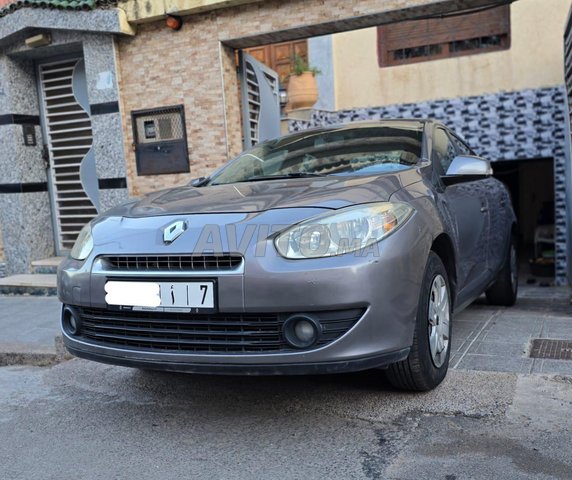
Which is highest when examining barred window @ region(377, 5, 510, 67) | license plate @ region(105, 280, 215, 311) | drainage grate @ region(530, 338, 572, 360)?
barred window @ region(377, 5, 510, 67)

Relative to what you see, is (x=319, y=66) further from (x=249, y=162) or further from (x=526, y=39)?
(x=249, y=162)

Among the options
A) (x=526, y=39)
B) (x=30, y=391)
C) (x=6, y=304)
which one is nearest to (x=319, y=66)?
(x=526, y=39)

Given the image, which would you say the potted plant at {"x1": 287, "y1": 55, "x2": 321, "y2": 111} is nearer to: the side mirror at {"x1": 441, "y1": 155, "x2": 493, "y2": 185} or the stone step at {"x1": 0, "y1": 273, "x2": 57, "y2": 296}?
the stone step at {"x1": 0, "y1": 273, "x2": 57, "y2": 296}

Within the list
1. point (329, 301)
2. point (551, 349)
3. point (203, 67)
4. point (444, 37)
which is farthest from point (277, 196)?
point (444, 37)

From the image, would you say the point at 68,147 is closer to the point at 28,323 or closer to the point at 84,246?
the point at 28,323

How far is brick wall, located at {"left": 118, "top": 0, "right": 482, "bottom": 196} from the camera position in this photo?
6.74 m

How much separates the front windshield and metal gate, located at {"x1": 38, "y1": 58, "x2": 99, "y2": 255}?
14.5 ft

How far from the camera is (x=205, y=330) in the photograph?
2707 millimetres

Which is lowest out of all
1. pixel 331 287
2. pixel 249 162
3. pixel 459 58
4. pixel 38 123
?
pixel 331 287

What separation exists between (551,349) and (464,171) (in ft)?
4.08

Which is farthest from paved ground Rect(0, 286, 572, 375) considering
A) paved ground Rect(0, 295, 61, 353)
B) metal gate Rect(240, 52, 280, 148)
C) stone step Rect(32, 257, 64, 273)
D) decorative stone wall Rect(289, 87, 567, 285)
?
decorative stone wall Rect(289, 87, 567, 285)

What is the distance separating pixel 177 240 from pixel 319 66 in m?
9.44

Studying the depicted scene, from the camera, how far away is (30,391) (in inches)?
148

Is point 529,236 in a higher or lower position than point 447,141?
lower
